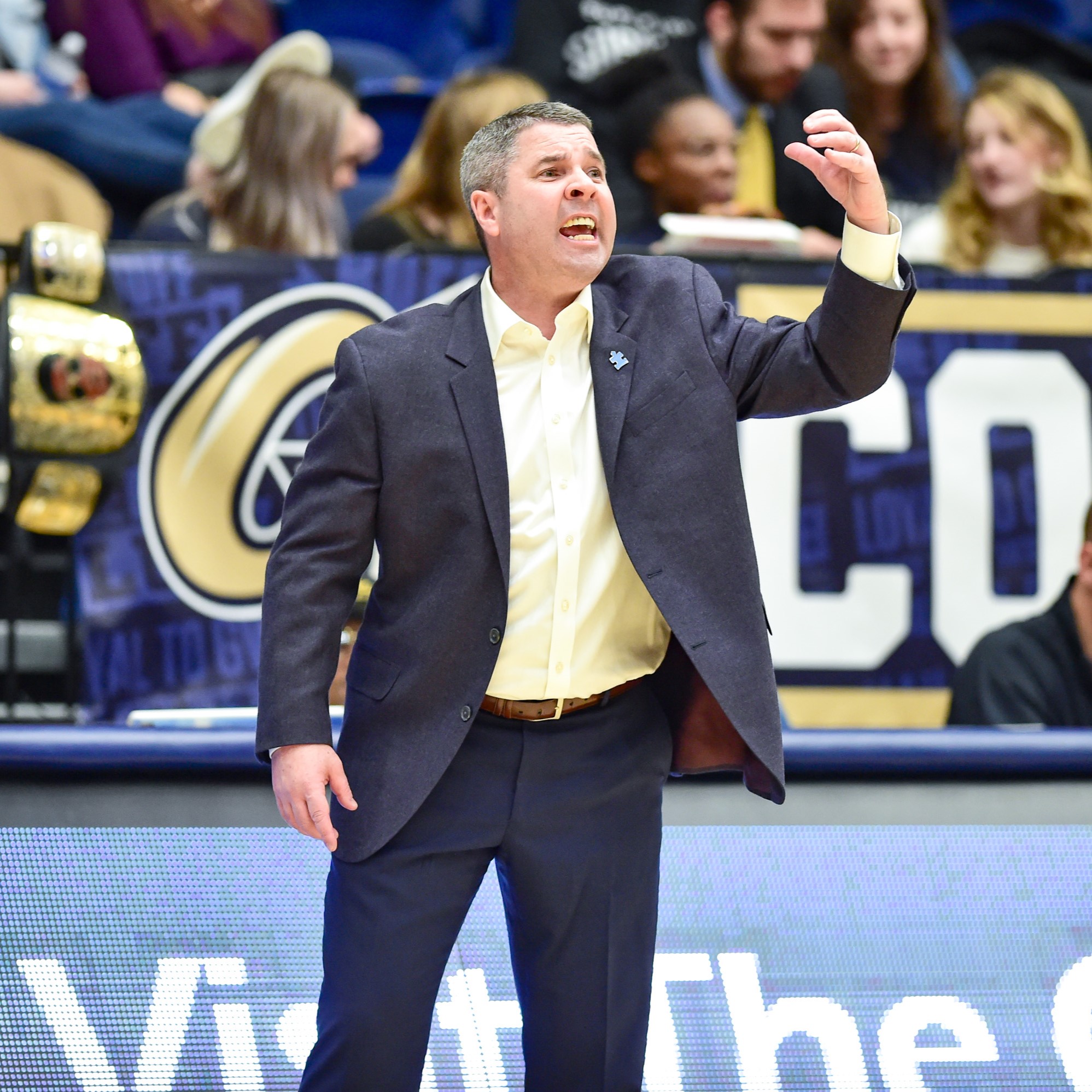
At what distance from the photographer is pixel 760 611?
1.70m

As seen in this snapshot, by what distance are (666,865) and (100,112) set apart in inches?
148

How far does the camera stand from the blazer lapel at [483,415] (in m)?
1.65

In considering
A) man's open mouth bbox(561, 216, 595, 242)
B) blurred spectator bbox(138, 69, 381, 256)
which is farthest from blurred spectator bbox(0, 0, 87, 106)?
man's open mouth bbox(561, 216, 595, 242)

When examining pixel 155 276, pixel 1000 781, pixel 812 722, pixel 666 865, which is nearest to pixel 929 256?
pixel 812 722

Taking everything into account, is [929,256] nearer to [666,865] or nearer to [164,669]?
[164,669]

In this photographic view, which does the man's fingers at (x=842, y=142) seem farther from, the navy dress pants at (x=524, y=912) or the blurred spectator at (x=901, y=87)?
the blurred spectator at (x=901, y=87)

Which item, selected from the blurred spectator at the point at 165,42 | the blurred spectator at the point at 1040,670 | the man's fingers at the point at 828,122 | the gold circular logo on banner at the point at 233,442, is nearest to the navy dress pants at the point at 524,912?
the man's fingers at the point at 828,122

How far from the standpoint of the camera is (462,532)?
1665 millimetres

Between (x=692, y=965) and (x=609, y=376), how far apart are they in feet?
2.66

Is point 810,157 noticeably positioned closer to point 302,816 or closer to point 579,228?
point 579,228

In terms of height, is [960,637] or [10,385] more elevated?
[10,385]

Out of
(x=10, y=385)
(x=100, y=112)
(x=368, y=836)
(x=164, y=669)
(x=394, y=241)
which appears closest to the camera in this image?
(x=368, y=836)

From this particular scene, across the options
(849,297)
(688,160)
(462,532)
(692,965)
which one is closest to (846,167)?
(849,297)

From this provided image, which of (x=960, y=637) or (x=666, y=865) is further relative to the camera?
(x=960, y=637)
